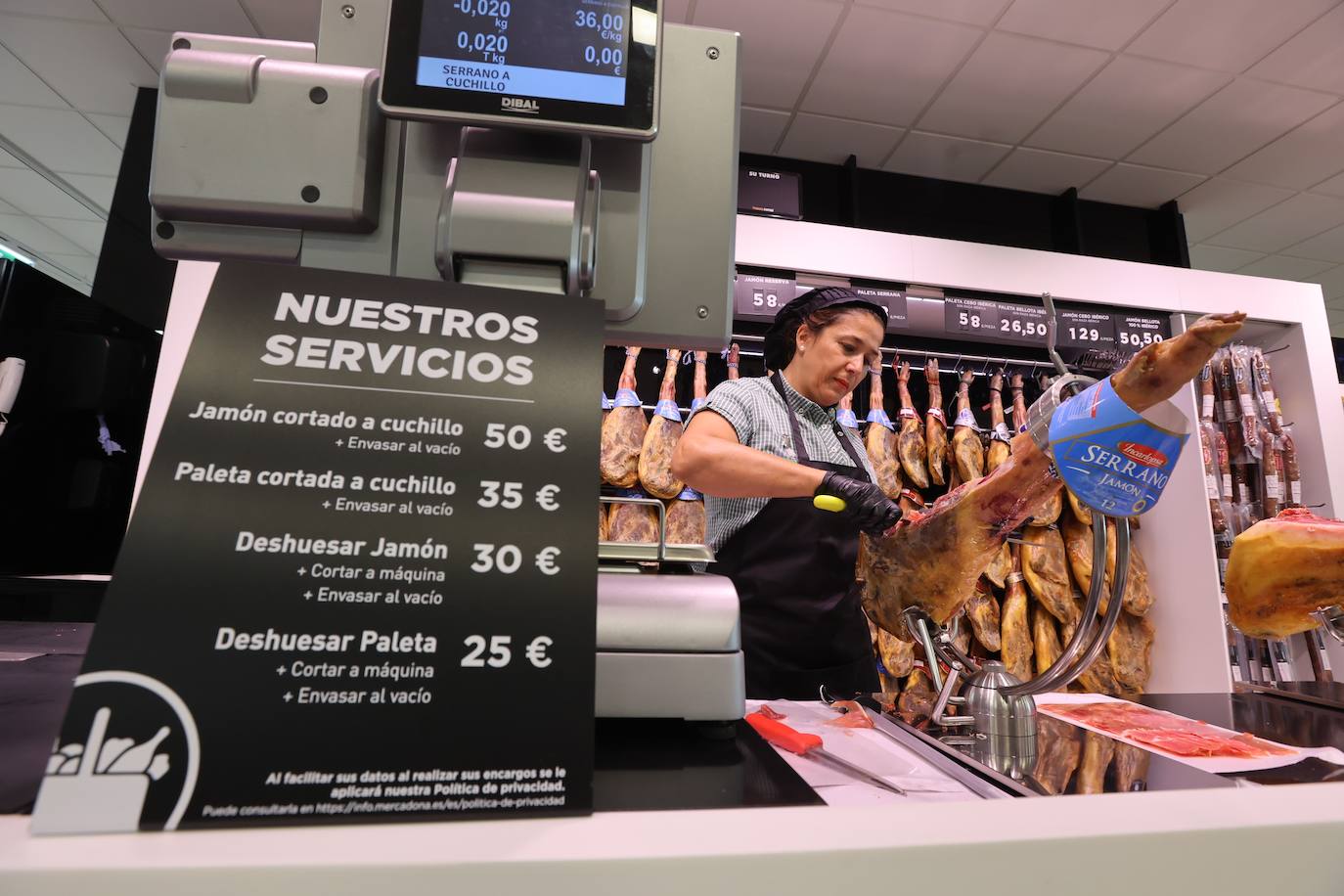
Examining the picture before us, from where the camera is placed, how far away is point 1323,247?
5453 millimetres

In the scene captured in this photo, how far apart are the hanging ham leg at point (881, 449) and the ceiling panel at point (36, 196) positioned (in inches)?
236

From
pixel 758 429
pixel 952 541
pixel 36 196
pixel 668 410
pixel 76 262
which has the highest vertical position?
pixel 76 262

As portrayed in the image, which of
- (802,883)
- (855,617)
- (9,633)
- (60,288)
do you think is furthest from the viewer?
(60,288)

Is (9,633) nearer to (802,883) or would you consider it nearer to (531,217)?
(531,217)

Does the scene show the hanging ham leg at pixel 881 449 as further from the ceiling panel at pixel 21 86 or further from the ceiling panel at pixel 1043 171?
the ceiling panel at pixel 21 86

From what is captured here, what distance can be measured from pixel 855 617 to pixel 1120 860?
171cm

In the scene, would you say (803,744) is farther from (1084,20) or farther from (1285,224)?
(1285,224)

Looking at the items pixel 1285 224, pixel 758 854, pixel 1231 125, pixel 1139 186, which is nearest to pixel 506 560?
pixel 758 854

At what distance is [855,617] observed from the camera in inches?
80.7

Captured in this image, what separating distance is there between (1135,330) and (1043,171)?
4.20ft

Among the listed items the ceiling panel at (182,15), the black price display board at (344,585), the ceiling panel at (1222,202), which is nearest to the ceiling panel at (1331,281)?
the ceiling panel at (1222,202)

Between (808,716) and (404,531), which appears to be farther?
(808,716)

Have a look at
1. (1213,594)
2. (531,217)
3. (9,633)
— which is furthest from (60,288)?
(1213,594)

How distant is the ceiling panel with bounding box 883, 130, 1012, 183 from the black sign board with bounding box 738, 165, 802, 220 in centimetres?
95
